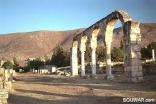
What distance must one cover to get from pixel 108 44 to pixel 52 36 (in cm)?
11469

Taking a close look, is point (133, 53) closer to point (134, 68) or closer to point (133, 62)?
point (133, 62)

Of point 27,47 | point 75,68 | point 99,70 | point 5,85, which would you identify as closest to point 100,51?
point 99,70

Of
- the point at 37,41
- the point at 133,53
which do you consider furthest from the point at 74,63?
the point at 37,41

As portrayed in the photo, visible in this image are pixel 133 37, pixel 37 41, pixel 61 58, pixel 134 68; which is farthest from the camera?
pixel 37 41

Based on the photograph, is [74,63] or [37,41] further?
[37,41]

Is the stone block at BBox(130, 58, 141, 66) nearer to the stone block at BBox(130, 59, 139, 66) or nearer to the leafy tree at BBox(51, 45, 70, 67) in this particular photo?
the stone block at BBox(130, 59, 139, 66)

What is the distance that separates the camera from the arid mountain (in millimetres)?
88625

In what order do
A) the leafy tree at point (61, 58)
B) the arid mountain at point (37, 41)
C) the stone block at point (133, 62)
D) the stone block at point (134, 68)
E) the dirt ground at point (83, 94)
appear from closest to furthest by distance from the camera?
the dirt ground at point (83, 94)
the stone block at point (134, 68)
the stone block at point (133, 62)
the leafy tree at point (61, 58)
the arid mountain at point (37, 41)

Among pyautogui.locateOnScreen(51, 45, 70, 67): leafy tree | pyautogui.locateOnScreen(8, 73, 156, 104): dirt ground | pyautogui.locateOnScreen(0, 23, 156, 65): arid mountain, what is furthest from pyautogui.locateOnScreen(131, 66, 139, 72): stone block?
pyautogui.locateOnScreen(0, 23, 156, 65): arid mountain

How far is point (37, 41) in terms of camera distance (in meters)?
111

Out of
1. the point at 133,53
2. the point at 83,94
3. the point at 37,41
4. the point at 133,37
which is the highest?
the point at 37,41

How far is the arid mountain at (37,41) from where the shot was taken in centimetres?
8862

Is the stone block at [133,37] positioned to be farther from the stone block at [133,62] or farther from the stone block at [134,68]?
the stone block at [134,68]

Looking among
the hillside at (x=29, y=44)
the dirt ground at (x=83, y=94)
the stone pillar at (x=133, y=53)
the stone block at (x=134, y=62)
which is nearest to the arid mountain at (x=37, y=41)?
the hillside at (x=29, y=44)
